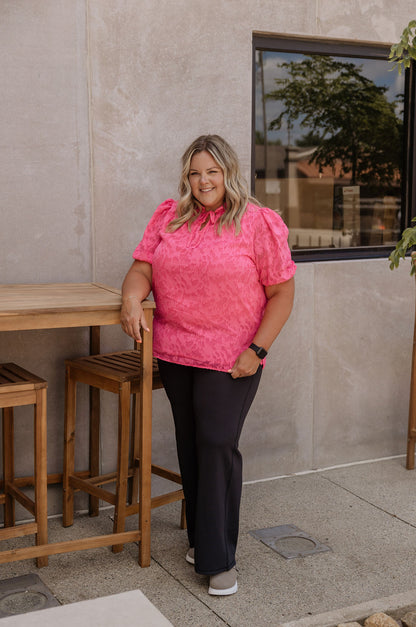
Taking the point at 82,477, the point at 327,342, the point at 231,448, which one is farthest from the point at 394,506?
the point at 82,477

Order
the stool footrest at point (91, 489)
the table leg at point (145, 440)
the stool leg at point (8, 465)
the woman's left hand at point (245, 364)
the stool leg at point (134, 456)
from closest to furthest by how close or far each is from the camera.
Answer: the woman's left hand at point (245, 364)
the table leg at point (145, 440)
the stool footrest at point (91, 489)
the stool leg at point (8, 465)
the stool leg at point (134, 456)

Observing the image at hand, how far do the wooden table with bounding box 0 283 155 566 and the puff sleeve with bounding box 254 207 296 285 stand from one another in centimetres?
49

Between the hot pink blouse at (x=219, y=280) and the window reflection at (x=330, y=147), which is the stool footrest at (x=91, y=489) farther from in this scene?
the window reflection at (x=330, y=147)

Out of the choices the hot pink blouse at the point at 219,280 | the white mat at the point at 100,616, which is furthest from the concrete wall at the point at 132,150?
the white mat at the point at 100,616

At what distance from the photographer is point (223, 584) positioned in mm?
3162

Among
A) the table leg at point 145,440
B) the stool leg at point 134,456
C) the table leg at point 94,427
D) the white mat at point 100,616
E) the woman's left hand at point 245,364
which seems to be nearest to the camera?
the white mat at point 100,616

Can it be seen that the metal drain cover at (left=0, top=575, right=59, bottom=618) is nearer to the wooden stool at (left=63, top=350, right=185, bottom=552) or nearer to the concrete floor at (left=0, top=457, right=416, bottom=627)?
the concrete floor at (left=0, top=457, right=416, bottom=627)

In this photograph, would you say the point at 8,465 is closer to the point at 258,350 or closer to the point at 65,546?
the point at 65,546

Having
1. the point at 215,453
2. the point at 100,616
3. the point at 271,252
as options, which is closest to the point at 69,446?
the point at 215,453

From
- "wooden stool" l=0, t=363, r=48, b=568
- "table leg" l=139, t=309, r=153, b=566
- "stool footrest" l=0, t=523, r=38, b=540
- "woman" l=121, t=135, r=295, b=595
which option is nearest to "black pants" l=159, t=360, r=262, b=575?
"woman" l=121, t=135, r=295, b=595

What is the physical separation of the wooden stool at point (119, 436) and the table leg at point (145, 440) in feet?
0.18

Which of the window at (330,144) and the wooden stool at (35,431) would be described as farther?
the window at (330,144)

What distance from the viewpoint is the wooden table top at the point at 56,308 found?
2.99m

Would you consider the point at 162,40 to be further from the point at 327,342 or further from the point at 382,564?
the point at 382,564
